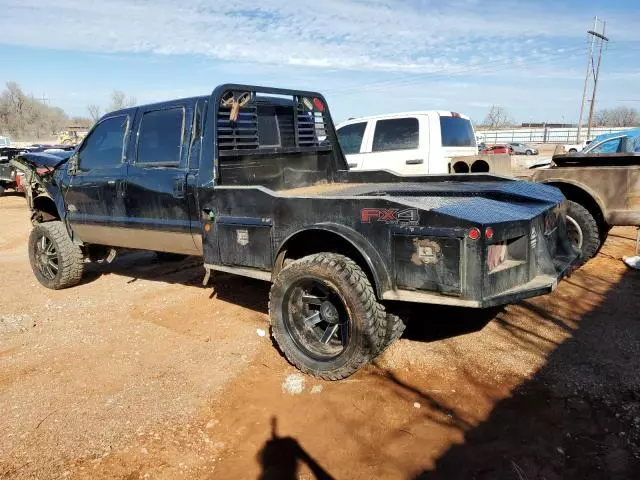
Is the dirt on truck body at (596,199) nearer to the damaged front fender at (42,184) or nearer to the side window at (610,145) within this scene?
the side window at (610,145)

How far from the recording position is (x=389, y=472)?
2.70 metres

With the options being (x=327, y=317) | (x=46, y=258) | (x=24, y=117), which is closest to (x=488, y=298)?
(x=327, y=317)

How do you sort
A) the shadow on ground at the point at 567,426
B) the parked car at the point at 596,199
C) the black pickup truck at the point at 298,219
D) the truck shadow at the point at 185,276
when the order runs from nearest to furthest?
the shadow on ground at the point at 567,426 < the black pickup truck at the point at 298,219 < the truck shadow at the point at 185,276 < the parked car at the point at 596,199

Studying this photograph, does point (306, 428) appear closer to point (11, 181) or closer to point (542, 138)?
point (11, 181)

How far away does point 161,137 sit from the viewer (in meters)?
4.82

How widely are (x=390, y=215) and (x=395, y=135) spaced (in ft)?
17.4

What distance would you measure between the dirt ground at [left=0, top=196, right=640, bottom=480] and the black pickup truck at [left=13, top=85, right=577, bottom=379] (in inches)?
18.4

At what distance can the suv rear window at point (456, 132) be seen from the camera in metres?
8.02

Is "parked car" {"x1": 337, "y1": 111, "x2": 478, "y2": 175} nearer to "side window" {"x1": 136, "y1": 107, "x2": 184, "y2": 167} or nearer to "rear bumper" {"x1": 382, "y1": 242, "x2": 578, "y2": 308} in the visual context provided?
"side window" {"x1": 136, "y1": 107, "x2": 184, "y2": 167}

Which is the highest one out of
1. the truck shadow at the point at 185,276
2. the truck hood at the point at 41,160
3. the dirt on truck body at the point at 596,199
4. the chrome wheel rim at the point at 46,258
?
the truck hood at the point at 41,160

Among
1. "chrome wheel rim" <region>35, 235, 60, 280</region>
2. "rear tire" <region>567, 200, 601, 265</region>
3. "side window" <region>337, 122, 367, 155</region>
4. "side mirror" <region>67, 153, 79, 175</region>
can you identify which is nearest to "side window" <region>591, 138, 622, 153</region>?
"rear tire" <region>567, 200, 601, 265</region>

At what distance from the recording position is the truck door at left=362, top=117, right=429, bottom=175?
795 centimetres

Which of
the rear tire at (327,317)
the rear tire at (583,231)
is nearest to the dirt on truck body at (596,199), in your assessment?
the rear tire at (583,231)

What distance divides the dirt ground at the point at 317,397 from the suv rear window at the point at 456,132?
135 inches
